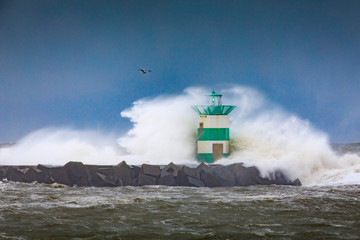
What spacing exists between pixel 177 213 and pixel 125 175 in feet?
16.7

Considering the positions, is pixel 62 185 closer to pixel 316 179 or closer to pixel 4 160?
pixel 4 160

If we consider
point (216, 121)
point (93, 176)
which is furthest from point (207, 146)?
point (93, 176)

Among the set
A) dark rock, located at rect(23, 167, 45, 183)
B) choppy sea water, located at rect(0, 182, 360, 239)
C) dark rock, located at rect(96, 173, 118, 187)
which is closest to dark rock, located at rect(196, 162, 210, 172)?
choppy sea water, located at rect(0, 182, 360, 239)

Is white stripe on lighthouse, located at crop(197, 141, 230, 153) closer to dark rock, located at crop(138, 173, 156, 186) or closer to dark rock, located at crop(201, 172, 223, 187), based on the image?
dark rock, located at crop(201, 172, 223, 187)

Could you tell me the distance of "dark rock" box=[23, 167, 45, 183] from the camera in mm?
14508

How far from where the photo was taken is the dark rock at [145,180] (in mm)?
14548

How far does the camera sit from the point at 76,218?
9.17 metres

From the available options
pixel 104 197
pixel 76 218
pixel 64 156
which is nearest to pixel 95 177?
pixel 104 197

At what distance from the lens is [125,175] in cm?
1463

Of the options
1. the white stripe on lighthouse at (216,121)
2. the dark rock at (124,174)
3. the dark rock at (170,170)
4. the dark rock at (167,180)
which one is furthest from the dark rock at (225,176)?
the white stripe on lighthouse at (216,121)

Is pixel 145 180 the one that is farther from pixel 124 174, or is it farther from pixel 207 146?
pixel 207 146

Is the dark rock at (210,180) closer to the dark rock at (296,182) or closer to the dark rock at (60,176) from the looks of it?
the dark rock at (296,182)

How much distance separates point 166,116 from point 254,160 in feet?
12.6

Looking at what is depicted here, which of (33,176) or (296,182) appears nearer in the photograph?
(33,176)
